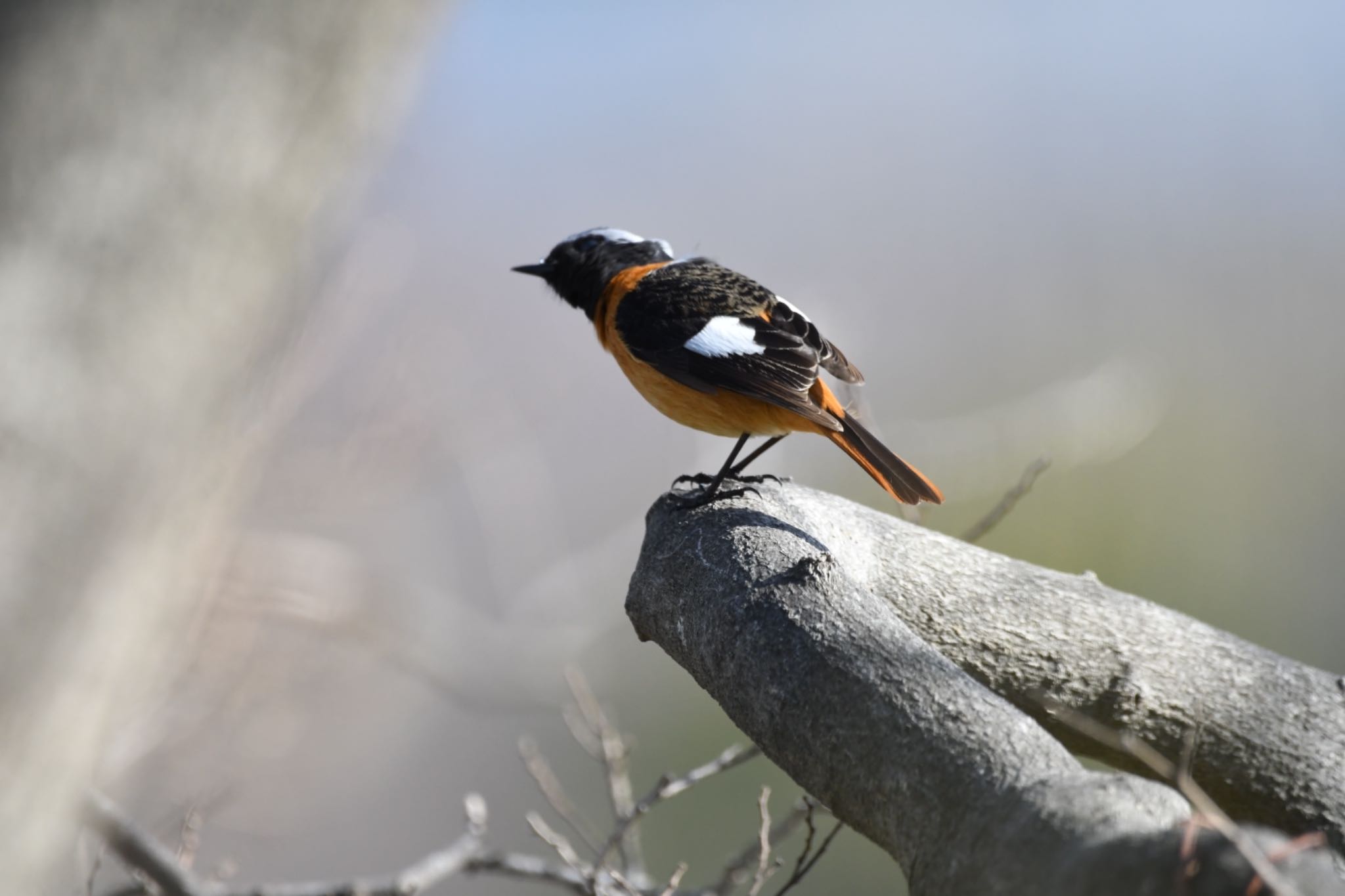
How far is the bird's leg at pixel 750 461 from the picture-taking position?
119 inches

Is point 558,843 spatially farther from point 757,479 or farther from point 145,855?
point 757,479

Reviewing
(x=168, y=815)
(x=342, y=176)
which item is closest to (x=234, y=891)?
(x=168, y=815)

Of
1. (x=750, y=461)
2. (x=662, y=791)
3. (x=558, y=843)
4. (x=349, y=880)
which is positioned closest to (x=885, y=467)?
(x=750, y=461)

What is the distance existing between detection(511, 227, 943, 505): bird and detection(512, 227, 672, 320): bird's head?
0.79 feet

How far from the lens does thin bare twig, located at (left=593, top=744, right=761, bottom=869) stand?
240cm

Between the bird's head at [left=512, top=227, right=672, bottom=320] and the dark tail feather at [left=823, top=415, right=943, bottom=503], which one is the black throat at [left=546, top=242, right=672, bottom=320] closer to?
the bird's head at [left=512, top=227, right=672, bottom=320]

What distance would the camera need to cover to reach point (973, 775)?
1.47 meters

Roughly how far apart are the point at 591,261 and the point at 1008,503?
172 cm

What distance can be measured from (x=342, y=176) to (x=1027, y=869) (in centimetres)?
115

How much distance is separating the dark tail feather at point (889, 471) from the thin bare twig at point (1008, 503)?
0.38 metres

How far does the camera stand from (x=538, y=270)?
161 inches

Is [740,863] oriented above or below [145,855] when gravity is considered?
above

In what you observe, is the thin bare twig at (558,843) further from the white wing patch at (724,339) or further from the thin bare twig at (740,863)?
the white wing patch at (724,339)

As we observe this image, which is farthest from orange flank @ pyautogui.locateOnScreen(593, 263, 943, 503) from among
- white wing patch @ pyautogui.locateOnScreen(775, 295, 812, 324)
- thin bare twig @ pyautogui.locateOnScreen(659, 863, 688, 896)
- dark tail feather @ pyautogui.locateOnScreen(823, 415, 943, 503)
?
thin bare twig @ pyautogui.locateOnScreen(659, 863, 688, 896)
